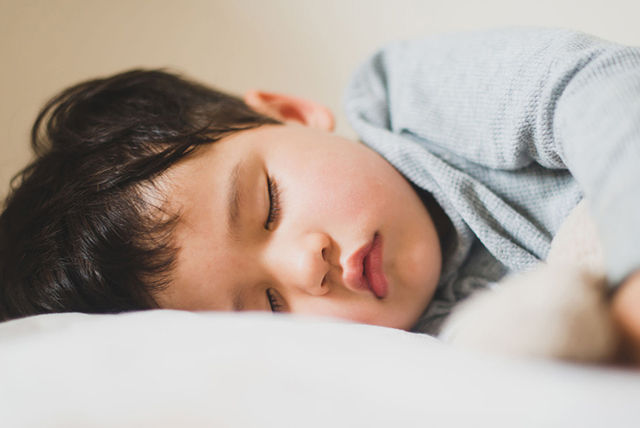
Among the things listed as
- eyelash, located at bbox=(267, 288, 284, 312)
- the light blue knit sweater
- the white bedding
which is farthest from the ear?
the white bedding

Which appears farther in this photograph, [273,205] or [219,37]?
[219,37]

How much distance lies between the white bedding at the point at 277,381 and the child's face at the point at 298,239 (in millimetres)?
201

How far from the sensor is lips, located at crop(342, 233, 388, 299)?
59cm

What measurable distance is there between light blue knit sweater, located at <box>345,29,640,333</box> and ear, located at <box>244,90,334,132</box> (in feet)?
0.20

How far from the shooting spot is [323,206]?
610mm

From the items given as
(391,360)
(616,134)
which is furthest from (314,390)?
(616,134)

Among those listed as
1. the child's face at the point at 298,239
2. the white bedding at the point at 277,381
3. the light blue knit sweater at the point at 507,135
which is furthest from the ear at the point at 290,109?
the white bedding at the point at 277,381

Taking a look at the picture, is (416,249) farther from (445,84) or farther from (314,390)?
(314,390)

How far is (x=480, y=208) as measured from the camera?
65 cm

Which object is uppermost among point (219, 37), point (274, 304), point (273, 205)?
point (219, 37)

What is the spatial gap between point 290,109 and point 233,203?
35cm

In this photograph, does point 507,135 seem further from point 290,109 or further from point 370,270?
point 290,109

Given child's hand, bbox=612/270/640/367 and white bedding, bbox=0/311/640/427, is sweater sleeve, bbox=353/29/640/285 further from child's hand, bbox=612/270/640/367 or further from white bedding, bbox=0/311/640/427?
white bedding, bbox=0/311/640/427

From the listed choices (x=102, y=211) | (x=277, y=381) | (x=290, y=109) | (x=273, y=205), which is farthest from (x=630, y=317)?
(x=290, y=109)
